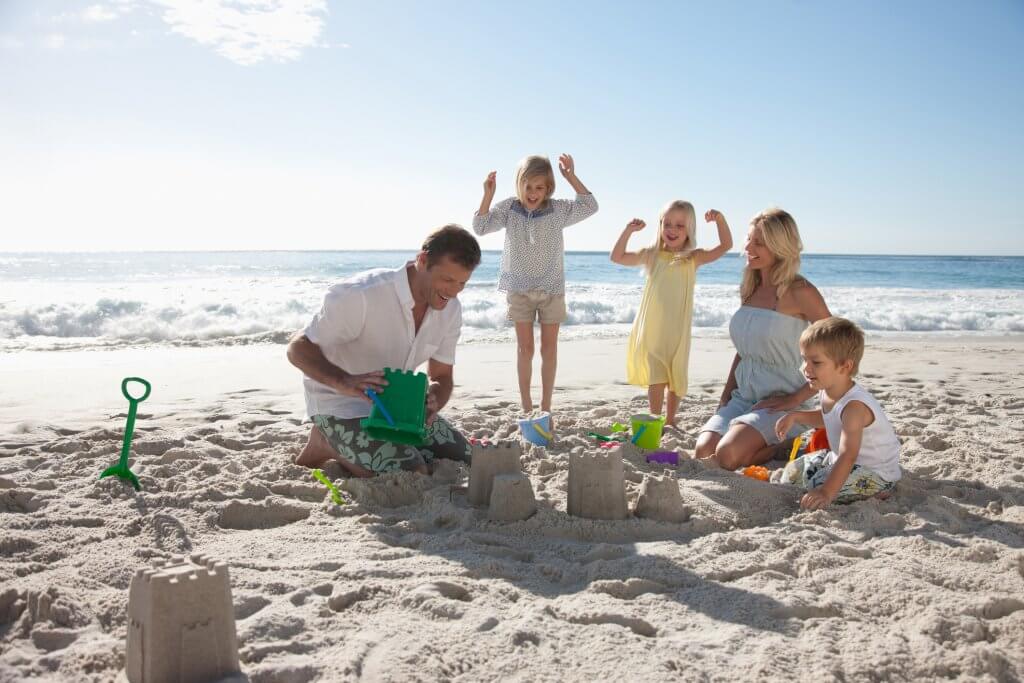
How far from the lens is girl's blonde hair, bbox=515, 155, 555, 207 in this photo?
4.81 m

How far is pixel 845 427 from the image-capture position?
3.10 meters

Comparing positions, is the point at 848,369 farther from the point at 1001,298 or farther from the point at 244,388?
the point at 1001,298

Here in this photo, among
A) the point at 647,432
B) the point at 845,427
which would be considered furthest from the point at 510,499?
the point at 845,427

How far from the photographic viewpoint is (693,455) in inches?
160

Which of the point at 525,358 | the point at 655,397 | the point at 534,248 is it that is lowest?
the point at 655,397

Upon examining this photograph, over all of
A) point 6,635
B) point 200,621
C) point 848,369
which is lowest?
point 6,635

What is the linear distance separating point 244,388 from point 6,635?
12.6 ft

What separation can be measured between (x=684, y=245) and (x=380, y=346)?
2.20 m

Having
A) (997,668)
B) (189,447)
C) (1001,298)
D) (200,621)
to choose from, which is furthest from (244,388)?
Result: (1001,298)

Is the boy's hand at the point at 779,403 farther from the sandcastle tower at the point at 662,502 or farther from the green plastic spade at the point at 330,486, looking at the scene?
the green plastic spade at the point at 330,486

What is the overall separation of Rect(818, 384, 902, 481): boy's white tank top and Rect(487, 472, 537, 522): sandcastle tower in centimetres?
135

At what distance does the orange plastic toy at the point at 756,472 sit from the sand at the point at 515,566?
0.17 m

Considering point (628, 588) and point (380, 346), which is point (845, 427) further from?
point (380, 346)

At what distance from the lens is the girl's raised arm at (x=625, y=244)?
4.89 metres
